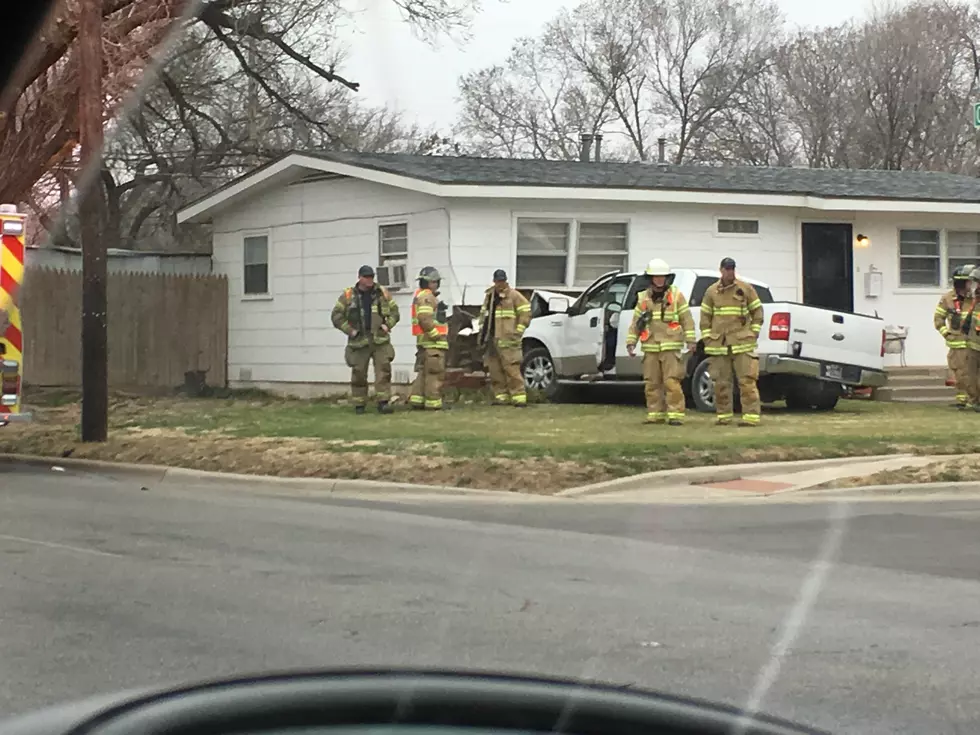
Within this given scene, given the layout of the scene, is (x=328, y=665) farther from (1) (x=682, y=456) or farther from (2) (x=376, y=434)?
(2) (x=376, y=434)

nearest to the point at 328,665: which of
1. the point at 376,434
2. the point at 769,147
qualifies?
the point at 376,434

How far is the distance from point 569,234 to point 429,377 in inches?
163

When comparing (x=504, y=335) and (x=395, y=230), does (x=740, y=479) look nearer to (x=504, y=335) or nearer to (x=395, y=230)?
(x=504, y=335)

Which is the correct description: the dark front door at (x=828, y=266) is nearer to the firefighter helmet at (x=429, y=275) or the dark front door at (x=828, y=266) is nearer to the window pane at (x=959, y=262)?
the window pane at (x=959, y=262)

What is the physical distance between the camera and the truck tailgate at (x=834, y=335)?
53.1 ft

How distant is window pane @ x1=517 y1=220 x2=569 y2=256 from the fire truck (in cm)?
849

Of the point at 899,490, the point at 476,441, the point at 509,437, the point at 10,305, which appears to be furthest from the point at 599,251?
the point at 10,305

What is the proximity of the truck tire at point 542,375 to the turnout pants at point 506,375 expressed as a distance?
2.10ft

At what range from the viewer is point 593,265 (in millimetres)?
20250

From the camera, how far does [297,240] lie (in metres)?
21.6

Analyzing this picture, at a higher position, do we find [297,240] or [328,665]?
[297,240]

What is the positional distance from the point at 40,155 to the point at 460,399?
7357 mm

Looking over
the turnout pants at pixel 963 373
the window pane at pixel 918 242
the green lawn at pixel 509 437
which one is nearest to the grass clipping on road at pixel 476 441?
the green lawn at pixel 509 437

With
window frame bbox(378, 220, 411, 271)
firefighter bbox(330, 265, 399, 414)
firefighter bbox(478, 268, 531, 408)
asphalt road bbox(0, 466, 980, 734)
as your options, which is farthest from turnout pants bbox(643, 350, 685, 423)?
window frame bbox(378, 220, 411, 271)
